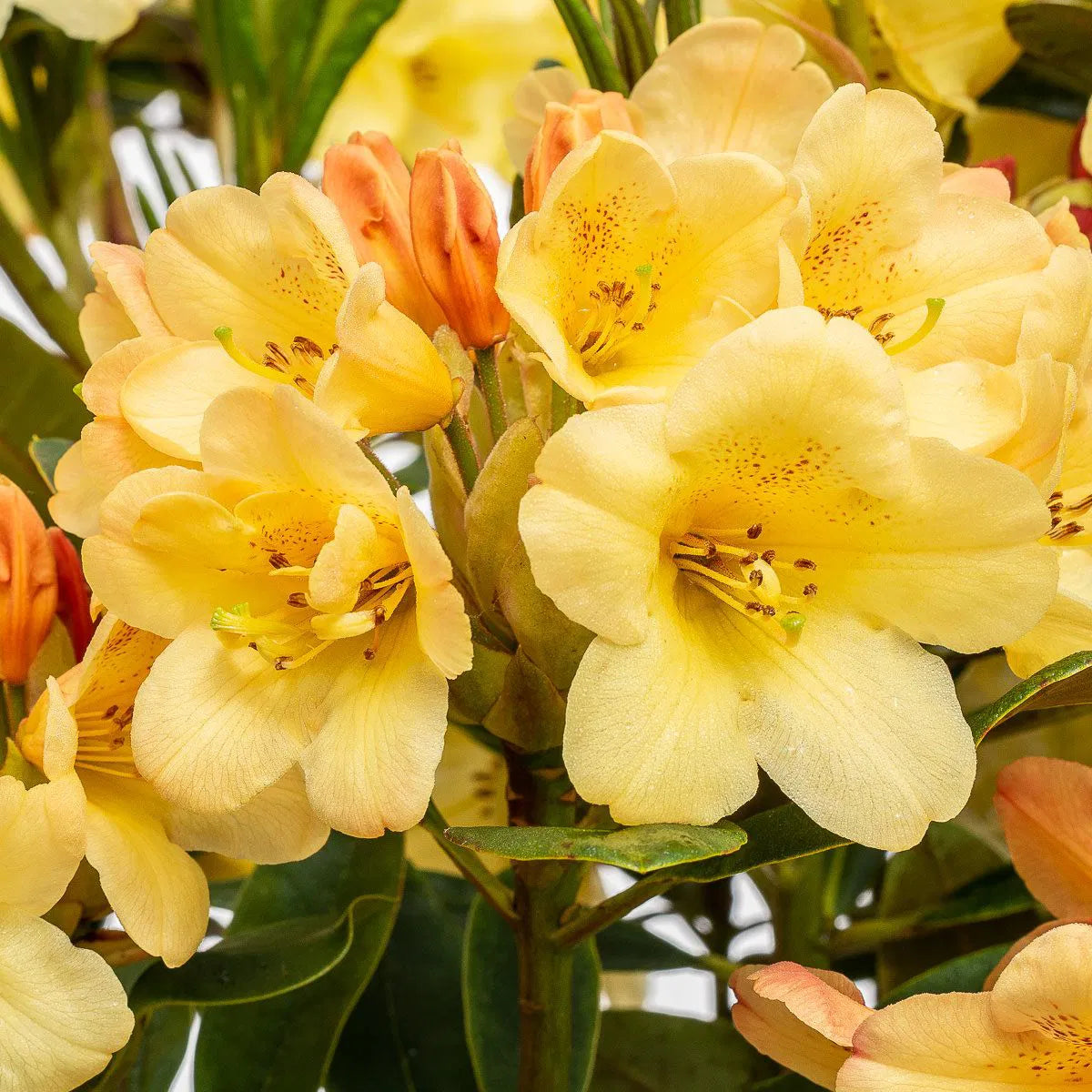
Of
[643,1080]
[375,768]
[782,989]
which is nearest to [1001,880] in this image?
[643,1080]

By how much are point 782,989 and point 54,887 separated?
25 cm

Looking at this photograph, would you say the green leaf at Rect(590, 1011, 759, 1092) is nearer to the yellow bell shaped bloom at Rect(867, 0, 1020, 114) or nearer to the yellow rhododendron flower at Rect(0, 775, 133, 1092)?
the yellow rhododendron flower at Rect(0, 775, 133, 1092)

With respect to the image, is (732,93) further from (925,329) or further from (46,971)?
(46,971)

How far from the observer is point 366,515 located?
17.8 inches

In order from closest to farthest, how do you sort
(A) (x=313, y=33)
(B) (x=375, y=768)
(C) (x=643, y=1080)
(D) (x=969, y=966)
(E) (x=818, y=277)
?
1. (B) (x=375, y=768)
2. (E) (x=818, y=277)
3. (D) (x=969, y=966)
4. (C) (x=643, y=1080)
5. (A) (x=313, y=33)

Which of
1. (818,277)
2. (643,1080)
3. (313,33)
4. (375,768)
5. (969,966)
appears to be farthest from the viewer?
(313,33)

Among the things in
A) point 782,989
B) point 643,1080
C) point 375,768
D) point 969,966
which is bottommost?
point 643,1080

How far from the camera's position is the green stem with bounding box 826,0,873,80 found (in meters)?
0.79

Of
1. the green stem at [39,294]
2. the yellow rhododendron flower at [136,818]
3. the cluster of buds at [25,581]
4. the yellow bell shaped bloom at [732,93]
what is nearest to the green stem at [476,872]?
the yellow rhododendron flower at [136,818]

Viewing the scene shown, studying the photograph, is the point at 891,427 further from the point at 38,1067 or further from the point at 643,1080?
the point at 643,1080

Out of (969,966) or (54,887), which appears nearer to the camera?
(54,887)

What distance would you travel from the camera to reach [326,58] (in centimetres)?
91

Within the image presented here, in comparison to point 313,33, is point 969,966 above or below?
below

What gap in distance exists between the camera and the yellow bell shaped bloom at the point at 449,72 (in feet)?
3.16
